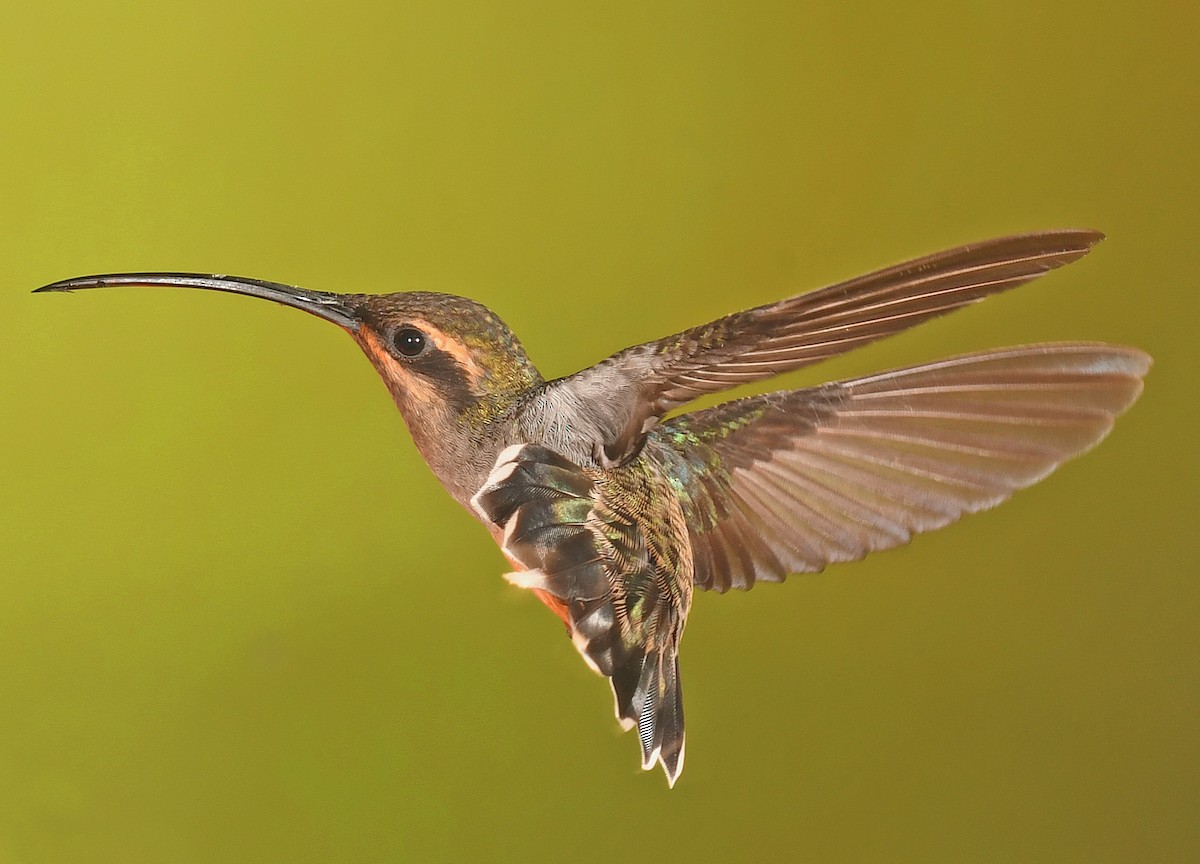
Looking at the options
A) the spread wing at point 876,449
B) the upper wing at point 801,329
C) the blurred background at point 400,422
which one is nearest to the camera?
the upper wing at point 801,329

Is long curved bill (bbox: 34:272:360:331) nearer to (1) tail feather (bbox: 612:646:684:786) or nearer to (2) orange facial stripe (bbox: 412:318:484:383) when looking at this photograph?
(2) orange facial stripe (bbox: 412:318:484:383)

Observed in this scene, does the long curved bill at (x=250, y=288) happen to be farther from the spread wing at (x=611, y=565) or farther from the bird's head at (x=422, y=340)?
the spread wing at (x=611, y=565)

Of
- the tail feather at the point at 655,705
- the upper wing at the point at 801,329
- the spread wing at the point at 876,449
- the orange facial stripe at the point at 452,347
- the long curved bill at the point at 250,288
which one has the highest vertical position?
the long curved bill at the point at 250,288

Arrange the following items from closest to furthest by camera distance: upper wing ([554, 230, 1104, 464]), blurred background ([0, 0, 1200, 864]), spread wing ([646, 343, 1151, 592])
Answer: upper wing ([554, 230, 1104, 464])
spread wing ([646, 343, 1151, 592])
blurred background ([0, 0, 1200, 864])

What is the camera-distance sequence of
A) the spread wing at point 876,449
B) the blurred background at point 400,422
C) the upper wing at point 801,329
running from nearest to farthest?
the upper wing at point 801,329 < the spread wing at point 876,449 < the blurred background at point 400,422

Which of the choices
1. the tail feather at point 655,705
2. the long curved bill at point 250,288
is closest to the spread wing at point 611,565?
the tail feather at point 655,705

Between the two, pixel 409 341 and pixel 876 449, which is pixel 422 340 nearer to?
pixel 409 341

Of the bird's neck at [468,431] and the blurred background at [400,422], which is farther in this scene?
the blurred background at [400,422]

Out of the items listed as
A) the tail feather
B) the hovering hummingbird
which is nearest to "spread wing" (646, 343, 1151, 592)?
the hovering hummingbird
